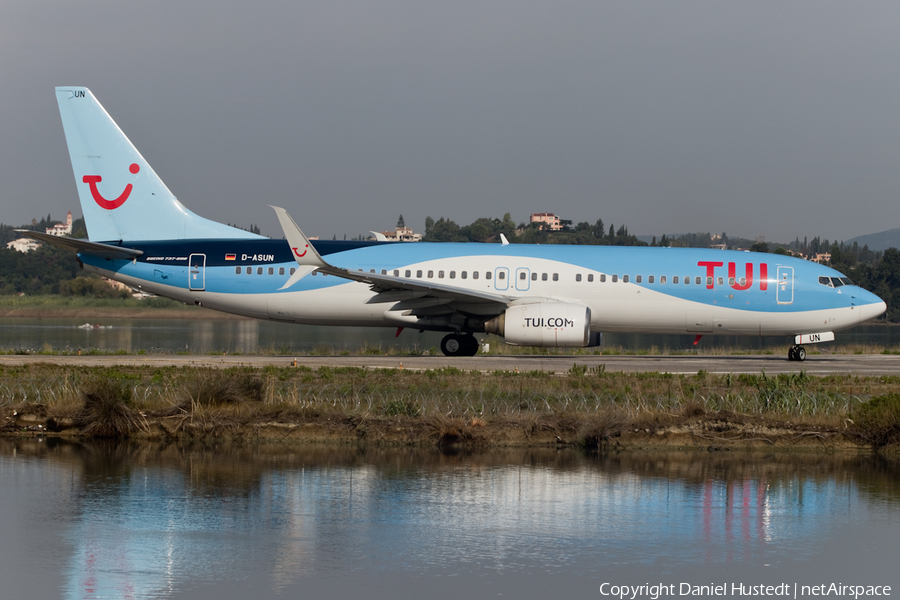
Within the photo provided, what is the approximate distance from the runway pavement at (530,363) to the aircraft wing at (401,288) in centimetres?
169

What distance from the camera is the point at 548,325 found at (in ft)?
91.0

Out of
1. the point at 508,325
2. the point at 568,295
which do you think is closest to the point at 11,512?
the point at 508,325

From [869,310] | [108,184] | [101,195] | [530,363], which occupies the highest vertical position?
[108,184]

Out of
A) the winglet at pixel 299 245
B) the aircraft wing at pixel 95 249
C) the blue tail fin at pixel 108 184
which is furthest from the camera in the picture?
the blue tail fin at pixel 108 184

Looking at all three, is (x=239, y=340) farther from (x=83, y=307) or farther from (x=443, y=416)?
(x=443, y=416)

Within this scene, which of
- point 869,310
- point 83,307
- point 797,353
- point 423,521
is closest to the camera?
point 423,521

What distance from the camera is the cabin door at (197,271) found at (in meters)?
30.3

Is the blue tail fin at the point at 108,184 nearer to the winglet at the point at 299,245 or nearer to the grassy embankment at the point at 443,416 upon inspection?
the winglet at the point at 299,245

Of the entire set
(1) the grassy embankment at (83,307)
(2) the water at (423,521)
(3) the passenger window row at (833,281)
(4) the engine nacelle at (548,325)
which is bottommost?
(2) the water at (423,521)

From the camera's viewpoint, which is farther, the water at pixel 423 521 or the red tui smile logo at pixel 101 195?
the red tui smile logo at pixel 101 195

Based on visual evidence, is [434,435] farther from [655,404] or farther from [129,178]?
[129,178]

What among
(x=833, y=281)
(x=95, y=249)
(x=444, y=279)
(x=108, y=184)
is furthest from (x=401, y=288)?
(x=833, y=281)

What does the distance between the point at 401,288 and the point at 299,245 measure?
3.25 m

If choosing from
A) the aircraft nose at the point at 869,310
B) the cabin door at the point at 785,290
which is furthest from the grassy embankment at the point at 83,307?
the aircraft nose at the point at 869,310
